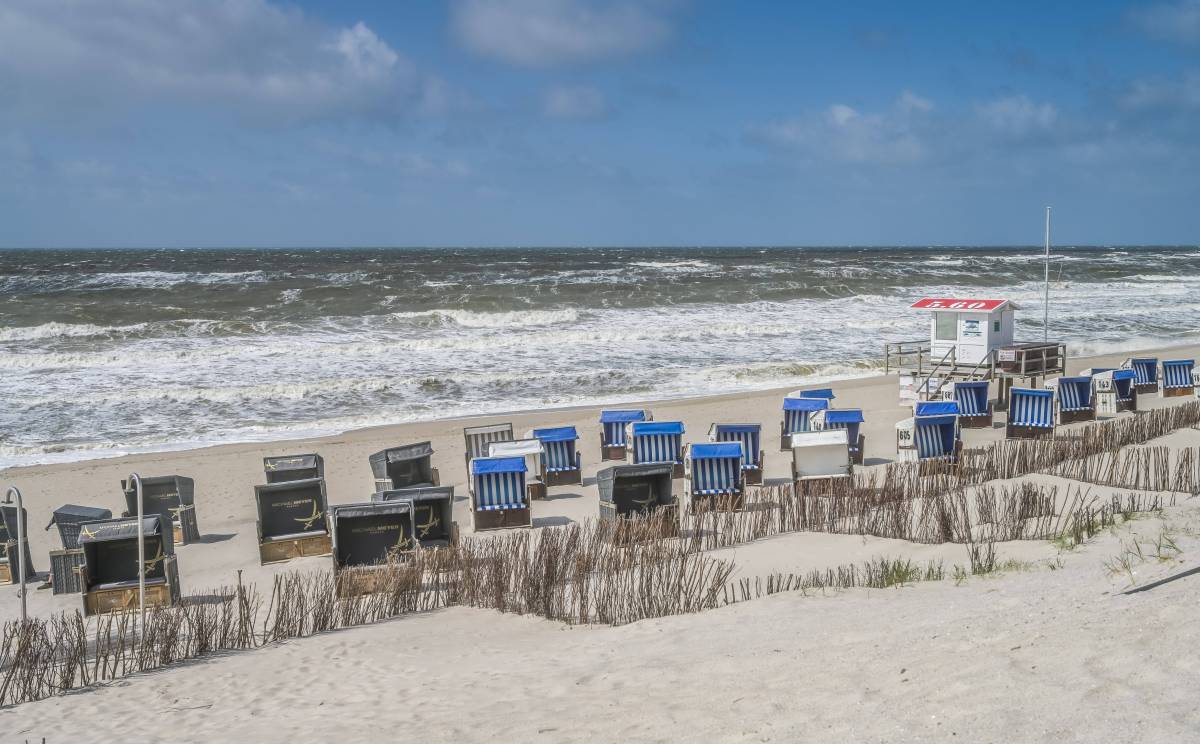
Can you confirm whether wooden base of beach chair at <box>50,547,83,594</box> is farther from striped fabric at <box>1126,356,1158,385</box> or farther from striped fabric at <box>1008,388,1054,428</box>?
striped fabric at <box>1126,356,1158,385</box>

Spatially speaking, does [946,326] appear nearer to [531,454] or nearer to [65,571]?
[531,454]

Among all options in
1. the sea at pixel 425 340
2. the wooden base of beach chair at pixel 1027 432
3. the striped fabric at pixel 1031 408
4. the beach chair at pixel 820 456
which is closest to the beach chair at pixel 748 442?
the beach chair at pixel 820 456

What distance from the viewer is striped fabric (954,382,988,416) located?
1734cm

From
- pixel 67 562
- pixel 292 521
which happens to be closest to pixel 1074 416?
pixel 292 521

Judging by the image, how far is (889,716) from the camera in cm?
437

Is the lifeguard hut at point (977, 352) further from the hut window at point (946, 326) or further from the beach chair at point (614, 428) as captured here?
the beach chair at point (614, 428)

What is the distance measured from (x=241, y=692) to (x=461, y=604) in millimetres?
2098

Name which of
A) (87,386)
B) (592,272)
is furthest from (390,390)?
(592,272)

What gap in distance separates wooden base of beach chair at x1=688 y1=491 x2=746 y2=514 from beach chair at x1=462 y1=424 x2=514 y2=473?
394 cm

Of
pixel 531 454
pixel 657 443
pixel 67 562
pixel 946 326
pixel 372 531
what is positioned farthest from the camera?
pixel 946 326

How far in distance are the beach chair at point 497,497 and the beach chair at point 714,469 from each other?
6.55 ft

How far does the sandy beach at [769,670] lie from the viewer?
4.34 meters

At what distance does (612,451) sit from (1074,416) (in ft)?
28.0

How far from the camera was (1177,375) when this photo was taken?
19.8 meters
